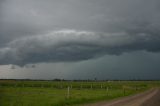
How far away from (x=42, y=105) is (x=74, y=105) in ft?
9.77

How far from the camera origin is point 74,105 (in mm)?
24484

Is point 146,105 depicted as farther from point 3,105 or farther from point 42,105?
point 3,105

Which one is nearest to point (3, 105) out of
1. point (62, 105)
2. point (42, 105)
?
point (42, 105)

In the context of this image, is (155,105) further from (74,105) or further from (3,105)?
(3,105)

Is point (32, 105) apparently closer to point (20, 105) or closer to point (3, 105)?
point (20, 105)

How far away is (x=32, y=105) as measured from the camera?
24781 mm

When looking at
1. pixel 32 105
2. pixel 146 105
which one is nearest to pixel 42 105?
pixel 32 105

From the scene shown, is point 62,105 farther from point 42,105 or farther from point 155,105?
point 155,105

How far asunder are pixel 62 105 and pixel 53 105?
3.29 ft

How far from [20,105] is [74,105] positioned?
4.96 metres

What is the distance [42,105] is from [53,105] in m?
1.14

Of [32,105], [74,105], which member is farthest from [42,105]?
[74,105]

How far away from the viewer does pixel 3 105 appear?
25.6 metres

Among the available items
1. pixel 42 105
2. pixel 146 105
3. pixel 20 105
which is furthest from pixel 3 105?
pixel 146 105
